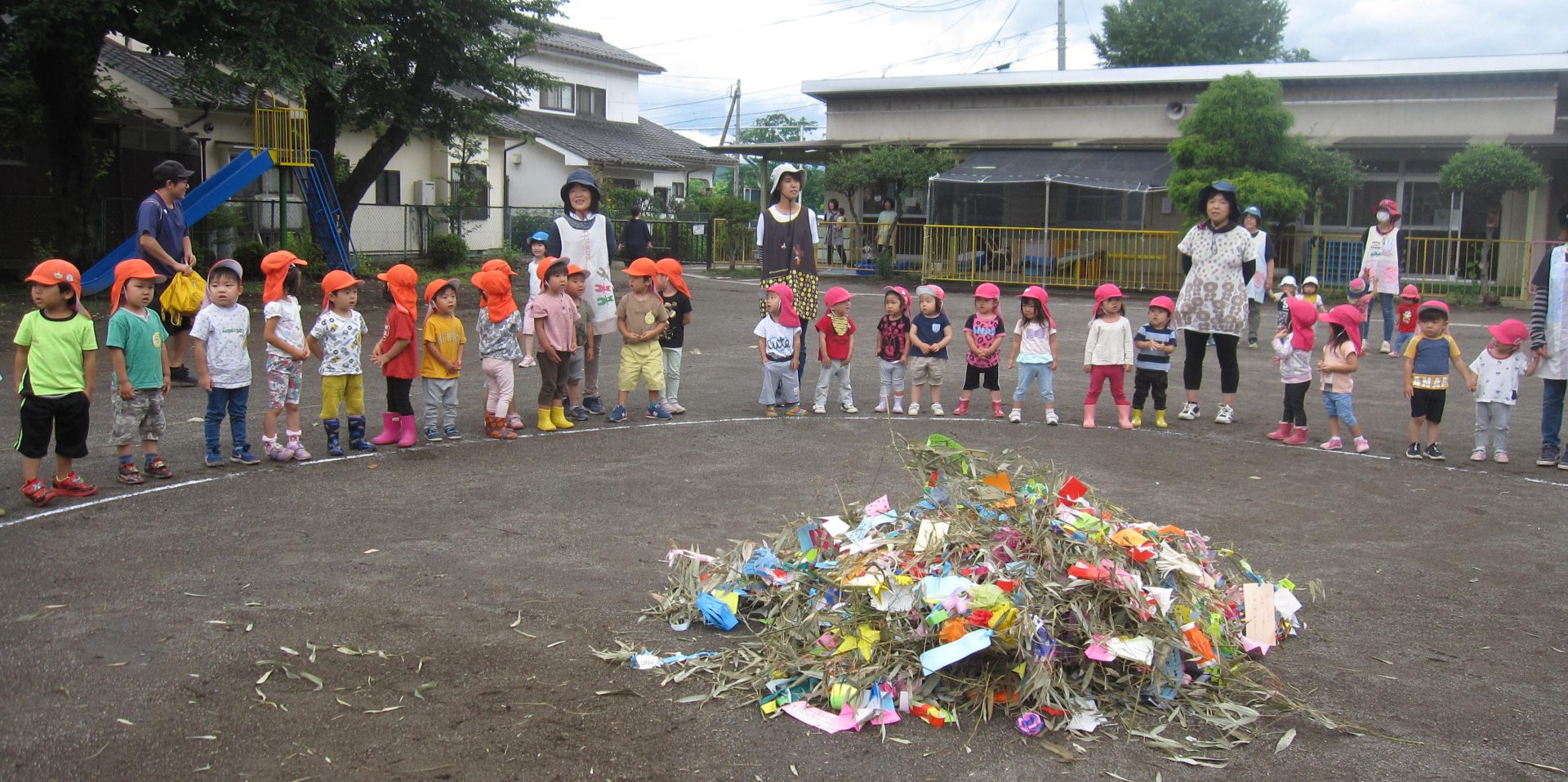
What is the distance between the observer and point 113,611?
5.32 meters

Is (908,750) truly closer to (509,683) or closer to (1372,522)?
(509,683)

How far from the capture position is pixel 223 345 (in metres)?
8.15

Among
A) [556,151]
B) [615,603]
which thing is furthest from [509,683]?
[556,151]

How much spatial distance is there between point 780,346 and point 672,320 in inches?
38.3

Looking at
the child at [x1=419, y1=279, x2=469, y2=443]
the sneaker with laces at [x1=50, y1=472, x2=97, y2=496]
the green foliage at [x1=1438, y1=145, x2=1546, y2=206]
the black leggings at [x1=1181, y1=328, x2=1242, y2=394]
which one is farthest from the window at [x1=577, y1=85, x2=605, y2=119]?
the sneaker with laces at [x1=50, y1=472, x2=97, y2=496]

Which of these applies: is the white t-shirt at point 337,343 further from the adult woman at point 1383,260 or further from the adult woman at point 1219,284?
the adult woman at point 1383,260

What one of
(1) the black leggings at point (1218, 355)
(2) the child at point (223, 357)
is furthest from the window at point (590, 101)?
(2) the child at point (223, 357)

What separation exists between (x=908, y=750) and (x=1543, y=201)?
26557mm

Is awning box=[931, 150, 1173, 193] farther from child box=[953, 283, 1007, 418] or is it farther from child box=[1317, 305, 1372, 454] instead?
child box=[1317, 305, 1372, 454]

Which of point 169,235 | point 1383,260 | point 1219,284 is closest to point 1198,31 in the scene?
point 1383,260

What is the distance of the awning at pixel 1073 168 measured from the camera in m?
26.2

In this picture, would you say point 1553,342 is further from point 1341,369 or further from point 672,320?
point 672,320

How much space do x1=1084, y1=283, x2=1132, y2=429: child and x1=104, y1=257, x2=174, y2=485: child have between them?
7024 mm

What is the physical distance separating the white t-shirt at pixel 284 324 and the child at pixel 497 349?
1.42 metres
